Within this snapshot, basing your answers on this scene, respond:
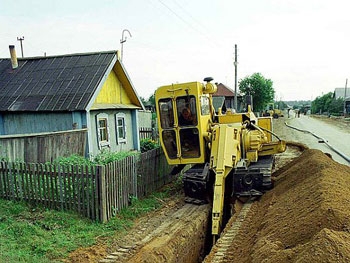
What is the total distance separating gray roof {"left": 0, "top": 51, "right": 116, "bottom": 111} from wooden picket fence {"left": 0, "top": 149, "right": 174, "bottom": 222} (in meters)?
4.79

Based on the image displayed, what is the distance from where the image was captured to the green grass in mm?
6055

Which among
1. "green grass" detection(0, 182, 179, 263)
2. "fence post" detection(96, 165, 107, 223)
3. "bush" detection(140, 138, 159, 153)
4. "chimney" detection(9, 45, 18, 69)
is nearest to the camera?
"green grass" detection(0, 182, 179, 263)

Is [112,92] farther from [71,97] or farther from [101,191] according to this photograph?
[101,191]

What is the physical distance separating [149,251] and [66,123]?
8.10 metres

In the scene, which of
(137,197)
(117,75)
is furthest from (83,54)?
(137,197)

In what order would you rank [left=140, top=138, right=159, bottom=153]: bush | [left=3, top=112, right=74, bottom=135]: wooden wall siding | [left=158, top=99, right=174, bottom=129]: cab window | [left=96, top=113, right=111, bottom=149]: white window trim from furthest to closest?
[left=140, top=138, right=159, bottom=153]: bush
[left=96, top=113, right=111, bottom=149]: white window trim
[left=3, top=112, right=74, bottom=135]: wooden wall siding
[left=158, top=99, right=174, bottom=129]: cab window

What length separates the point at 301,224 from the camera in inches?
207

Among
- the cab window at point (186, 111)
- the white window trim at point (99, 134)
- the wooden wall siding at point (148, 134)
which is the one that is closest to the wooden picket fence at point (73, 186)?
the cab window at point (186, 111)

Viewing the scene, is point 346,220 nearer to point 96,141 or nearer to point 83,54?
point 96,141

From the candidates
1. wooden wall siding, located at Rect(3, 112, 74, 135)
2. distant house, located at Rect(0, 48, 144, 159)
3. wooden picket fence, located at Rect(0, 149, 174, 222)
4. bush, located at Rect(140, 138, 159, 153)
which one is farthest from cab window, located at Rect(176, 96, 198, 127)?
bush, located at Rect(140, 138, 159, 153)

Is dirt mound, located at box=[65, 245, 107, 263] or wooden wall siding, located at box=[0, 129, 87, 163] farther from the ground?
wooden wall siding, located at box=[0, 129, 87, 163]

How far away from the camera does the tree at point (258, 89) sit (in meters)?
48.3

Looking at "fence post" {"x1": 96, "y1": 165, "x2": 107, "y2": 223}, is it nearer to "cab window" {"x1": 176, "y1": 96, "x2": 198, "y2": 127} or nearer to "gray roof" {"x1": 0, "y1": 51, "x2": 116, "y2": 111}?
"cab window" {"x1": 176, "y1": 96, "x2": 198, "y2": 127}

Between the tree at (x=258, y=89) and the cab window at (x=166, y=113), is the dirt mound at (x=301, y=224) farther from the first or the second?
the tree at (x=258, y=89)
